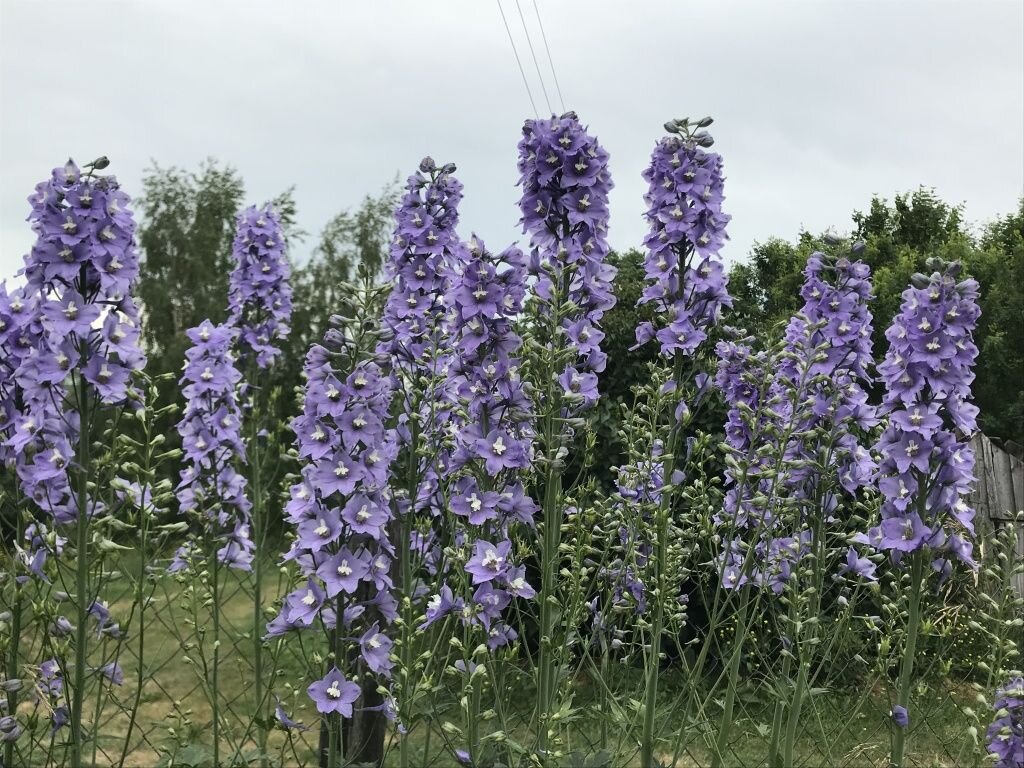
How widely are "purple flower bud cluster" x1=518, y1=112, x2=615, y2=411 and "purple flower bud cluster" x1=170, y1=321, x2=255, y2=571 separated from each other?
1.98 metres

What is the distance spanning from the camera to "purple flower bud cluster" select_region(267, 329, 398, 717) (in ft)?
7.69

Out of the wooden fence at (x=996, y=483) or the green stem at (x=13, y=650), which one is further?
the wooden fence at (x=996, y=483)

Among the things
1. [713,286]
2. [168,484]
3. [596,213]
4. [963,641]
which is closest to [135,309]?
[168,484]

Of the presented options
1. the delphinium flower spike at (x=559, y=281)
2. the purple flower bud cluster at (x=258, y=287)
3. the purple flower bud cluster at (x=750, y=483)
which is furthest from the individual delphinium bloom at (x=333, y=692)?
the purple flower bud cluster at (x=258, y=287)

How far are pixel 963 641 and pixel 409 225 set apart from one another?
215 inches

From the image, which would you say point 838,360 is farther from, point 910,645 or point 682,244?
point 910,645

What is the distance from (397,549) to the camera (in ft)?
11.8

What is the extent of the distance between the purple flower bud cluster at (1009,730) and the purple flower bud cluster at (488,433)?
125 centimetres

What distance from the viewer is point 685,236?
3117 millimetres

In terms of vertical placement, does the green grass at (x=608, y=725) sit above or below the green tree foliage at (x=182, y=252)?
below

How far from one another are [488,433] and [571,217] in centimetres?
70

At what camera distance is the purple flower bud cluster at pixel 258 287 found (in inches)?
190

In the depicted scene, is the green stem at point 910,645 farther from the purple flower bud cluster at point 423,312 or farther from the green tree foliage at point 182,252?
the green tree foliage at point 182,252

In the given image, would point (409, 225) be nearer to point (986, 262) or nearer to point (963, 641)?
point (963, 641)
